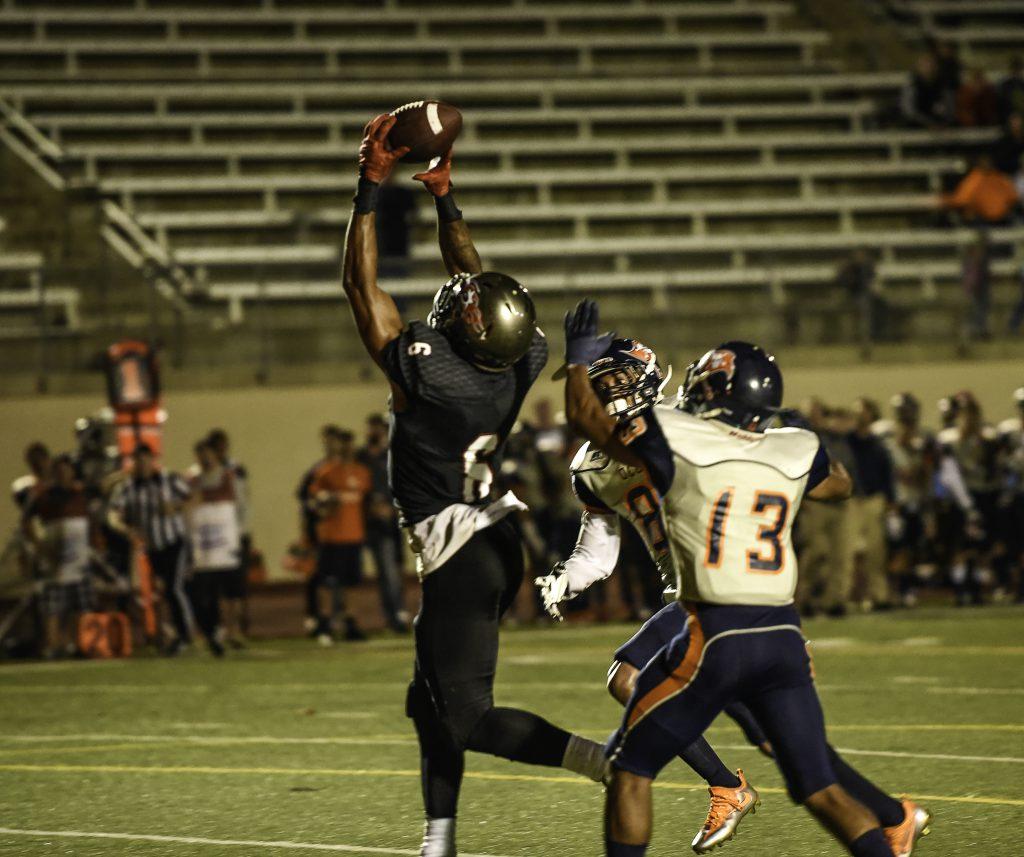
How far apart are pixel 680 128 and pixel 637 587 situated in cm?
971

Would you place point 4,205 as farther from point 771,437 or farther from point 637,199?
point 771,437

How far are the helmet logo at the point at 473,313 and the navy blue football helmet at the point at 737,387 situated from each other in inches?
24.8

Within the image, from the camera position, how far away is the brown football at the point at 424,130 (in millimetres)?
5969

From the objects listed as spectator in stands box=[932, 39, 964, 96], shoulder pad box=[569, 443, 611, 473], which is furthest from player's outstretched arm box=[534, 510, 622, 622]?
spectator in stands box=[932, 39, 964, 96]

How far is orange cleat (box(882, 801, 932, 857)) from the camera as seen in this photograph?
536 centimetres

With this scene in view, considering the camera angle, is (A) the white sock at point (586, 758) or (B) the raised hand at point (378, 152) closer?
(A) the white sock at point (586, 758)

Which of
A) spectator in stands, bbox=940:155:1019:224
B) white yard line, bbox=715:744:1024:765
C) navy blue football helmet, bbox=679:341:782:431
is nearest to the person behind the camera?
navy blue football helmet, bbox=679:341:782:431

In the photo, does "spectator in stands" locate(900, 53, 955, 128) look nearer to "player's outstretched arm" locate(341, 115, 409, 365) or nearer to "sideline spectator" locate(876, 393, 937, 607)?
"sideline spectator" locate(876, 393, 937, 607)

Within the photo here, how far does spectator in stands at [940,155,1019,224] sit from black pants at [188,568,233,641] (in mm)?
10707

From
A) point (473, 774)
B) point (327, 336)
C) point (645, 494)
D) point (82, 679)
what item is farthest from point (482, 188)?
point (645, 494)

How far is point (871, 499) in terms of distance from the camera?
1656 cm

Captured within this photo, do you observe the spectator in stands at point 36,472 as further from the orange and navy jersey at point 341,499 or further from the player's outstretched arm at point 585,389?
the player's outstretched arm at point 585,389

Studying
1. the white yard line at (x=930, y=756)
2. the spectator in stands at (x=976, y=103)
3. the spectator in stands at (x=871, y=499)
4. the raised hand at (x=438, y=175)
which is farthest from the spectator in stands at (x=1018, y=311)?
the raised hand at (x=438, y=175)

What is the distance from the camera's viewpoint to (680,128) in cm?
2442
